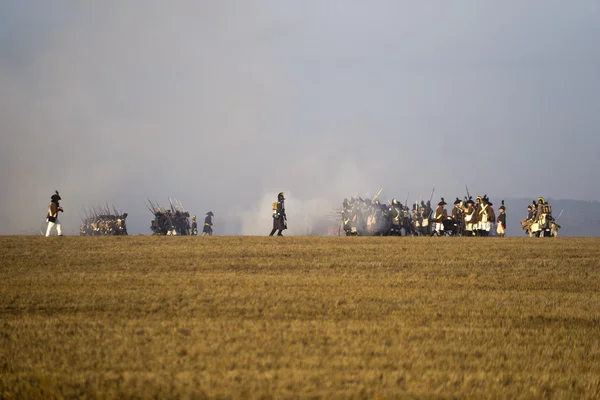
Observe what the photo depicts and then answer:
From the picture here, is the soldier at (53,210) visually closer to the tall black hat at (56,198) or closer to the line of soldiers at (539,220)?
the tall black hat at (56,198)

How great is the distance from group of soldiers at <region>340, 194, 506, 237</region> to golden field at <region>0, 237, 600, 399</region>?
10064 mm

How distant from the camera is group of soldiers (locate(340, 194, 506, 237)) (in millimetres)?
32844

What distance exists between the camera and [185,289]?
1587 cm

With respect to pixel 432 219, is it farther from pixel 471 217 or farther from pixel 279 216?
pixel 279 216

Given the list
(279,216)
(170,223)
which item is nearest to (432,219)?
(279,216)

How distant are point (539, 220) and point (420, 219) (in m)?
8.13

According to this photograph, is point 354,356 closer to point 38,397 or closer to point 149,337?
point 149,337

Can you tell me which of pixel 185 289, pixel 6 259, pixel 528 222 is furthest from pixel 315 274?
pixel 528 222

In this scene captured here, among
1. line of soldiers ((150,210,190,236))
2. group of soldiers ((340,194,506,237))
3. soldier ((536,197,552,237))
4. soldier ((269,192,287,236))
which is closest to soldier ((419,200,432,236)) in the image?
Result: group of soldiers ((340,194,506,237))

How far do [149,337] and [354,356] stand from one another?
3.27 metres

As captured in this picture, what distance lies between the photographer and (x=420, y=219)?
3894cm

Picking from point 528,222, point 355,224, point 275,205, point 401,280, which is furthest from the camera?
point 355,224

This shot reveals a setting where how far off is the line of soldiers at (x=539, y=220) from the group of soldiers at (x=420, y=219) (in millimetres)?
1120

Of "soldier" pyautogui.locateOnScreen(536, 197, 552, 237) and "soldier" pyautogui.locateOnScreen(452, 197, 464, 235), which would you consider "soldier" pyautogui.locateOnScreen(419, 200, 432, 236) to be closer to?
"soldier" pyautogui.locateOnScreen(452, 197, 464, 235)
